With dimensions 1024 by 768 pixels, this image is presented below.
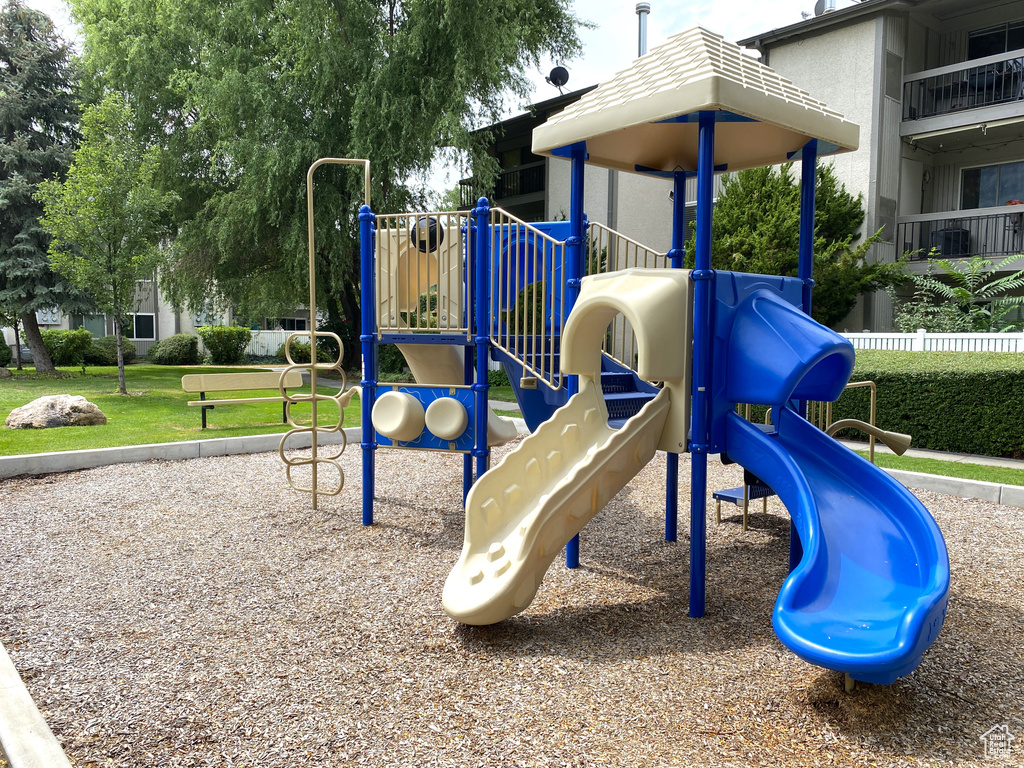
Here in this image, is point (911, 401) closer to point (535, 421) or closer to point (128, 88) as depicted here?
point (535, 421)

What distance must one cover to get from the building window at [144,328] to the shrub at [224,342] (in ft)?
21.2

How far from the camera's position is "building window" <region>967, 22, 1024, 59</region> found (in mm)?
16953

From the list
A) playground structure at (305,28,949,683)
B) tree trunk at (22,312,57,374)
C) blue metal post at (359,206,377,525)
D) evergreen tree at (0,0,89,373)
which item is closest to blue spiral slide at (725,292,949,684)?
playground structure at (305,28,949,683)

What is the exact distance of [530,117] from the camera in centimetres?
2609

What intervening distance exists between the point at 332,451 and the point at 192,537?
14.4 feet

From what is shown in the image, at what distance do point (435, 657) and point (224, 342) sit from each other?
2751 centimetres

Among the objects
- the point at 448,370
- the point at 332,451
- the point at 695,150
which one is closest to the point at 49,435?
the point at 332,451

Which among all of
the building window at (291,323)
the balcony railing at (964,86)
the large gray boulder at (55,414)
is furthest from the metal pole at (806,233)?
the building window at (291,323)

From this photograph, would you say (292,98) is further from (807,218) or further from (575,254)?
(807,218)

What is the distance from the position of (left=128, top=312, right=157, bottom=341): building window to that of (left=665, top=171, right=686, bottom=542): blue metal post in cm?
3278

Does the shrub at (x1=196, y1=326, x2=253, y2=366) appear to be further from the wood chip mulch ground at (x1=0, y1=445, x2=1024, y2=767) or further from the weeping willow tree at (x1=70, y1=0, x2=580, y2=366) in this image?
the wood chip mulch ground at (x1=0, y1=445, x2=1024, y2=767)

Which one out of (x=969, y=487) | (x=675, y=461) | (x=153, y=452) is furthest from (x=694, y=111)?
(x=153, y=452)

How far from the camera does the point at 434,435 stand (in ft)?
20.2

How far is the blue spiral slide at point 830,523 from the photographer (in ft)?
9.40
